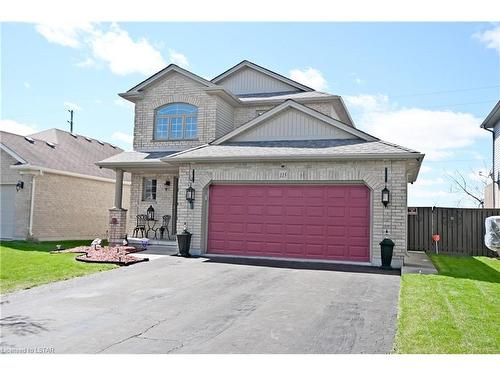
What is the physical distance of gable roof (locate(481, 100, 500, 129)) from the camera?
20194 millimetres

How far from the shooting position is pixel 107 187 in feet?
76.1

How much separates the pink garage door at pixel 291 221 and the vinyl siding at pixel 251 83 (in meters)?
8.13

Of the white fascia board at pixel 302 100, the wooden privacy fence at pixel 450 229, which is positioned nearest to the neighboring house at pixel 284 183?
the white fascia board at pixel 302 100

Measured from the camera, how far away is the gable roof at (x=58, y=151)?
1903 centimetres

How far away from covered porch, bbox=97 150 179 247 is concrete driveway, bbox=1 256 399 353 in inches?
259

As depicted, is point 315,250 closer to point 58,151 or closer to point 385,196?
point 385,196

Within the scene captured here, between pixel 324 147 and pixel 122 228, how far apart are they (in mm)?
8642

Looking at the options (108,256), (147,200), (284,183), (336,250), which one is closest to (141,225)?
(147,200)

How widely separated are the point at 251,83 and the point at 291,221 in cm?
986

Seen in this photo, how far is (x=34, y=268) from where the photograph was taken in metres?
11.0

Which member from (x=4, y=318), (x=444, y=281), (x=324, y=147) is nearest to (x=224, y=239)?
(x=324, y=147)

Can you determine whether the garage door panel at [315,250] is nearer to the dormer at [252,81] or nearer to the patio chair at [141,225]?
the patio chair at [141,225]

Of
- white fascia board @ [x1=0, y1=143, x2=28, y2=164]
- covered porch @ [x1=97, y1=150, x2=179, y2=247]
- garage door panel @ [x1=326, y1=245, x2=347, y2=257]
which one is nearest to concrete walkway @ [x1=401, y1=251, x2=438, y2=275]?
garage door panel @ [x1=326, y1=245, x2=347, y2=257]

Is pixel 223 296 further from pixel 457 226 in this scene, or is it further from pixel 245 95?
pixel 245 95
